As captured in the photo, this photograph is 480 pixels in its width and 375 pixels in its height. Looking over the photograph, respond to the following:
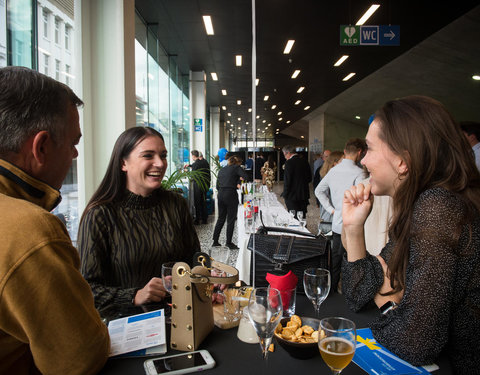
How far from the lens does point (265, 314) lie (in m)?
0.88

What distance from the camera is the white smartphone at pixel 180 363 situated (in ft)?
3.07

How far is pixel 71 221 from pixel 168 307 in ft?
8.36

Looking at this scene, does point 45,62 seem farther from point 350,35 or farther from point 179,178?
point 350,35

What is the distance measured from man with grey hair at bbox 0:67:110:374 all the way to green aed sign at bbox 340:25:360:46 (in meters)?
5.45

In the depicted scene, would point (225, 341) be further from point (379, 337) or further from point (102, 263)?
point (102, 263)

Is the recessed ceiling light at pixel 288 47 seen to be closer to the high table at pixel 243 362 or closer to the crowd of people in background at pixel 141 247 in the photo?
the crowd of people in background at pixel 141 247

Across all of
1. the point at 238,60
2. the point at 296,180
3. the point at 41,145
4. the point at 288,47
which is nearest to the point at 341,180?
the point at 296,180

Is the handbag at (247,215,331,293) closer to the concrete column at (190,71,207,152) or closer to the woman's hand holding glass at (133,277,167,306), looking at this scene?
the woman's hand holding glass at (133,277,167,306)

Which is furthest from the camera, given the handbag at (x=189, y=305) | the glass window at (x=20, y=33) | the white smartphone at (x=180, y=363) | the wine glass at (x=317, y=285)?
the glass window at (x=20, y=33)

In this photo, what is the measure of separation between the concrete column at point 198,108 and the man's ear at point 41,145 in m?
9.80

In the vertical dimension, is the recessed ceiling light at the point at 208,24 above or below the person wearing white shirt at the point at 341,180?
above

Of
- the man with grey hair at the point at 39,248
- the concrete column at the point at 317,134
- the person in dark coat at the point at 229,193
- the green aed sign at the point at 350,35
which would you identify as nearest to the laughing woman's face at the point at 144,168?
the man with grey hair at the point at 39,248

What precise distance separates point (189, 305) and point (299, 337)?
0.35m

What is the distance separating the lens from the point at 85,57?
3543 millimetres
